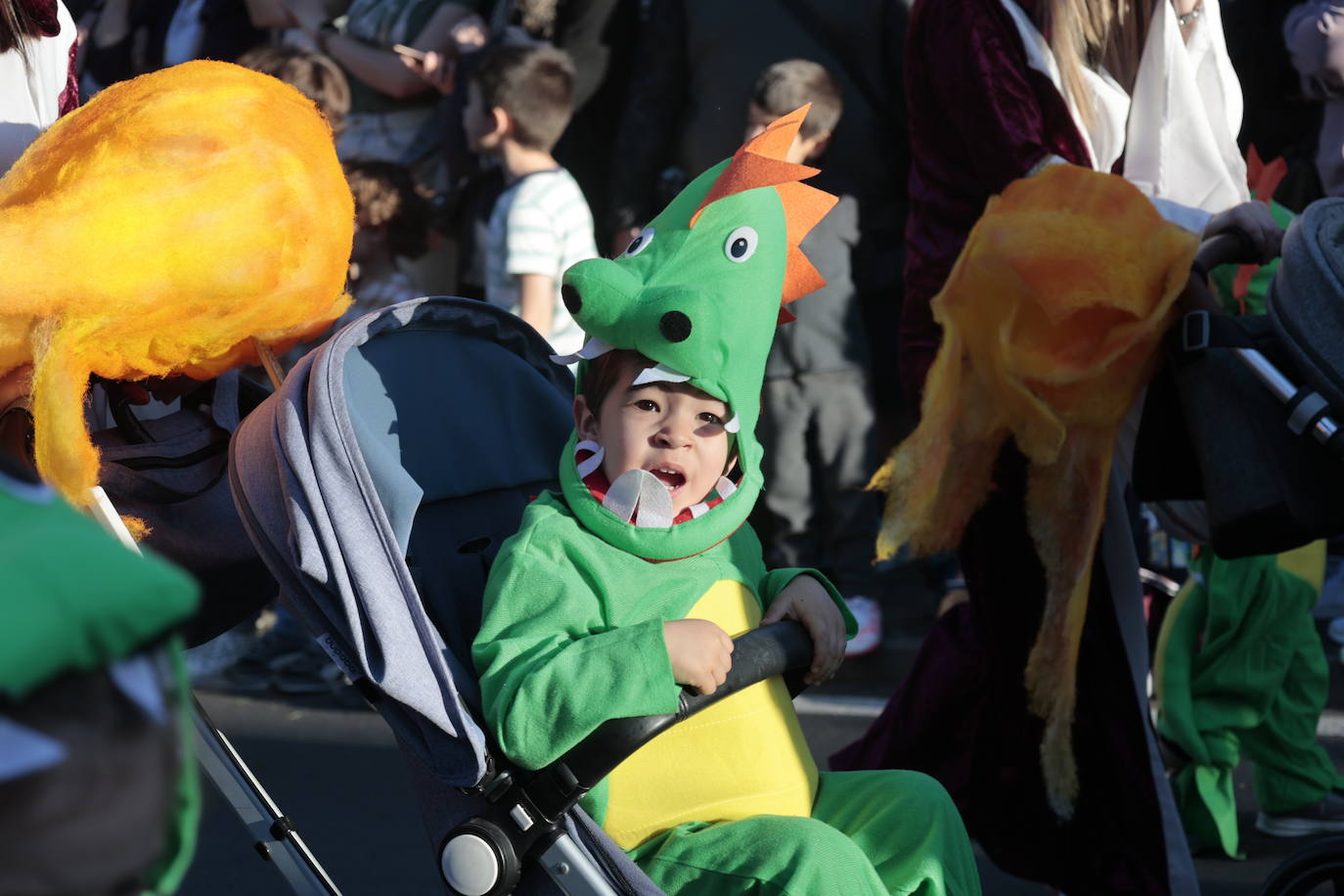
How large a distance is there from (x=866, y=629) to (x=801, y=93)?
161cm

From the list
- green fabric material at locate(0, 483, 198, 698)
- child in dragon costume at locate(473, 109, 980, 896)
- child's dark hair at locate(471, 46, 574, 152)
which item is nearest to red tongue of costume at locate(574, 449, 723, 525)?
child in dragon costume at locate(473, 109, 980, 896)

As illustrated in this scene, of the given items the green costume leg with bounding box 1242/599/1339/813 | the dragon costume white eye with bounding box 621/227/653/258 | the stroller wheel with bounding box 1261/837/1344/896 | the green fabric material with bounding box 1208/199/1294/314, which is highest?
the dragon costume white eye with bounding box 621/227/653/258

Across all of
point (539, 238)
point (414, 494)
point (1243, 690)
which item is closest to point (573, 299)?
point (414, 494)

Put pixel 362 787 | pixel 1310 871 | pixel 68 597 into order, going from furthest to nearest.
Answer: pixel 362 787 < pixel 1310 871 < pixel 68 597

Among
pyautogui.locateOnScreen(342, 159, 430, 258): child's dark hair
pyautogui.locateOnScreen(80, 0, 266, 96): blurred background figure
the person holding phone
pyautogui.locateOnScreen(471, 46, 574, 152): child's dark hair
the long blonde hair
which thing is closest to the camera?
the long blonde hair

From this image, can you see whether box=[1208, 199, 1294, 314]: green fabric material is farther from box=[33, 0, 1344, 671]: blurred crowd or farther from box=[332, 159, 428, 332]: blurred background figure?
box=[332, 159, 428, 332]: blurred background figure

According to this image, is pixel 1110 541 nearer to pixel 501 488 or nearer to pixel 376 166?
pixel 501 488

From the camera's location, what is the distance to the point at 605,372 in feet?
7.02

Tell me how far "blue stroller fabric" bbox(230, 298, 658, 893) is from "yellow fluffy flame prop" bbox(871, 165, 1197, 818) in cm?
58

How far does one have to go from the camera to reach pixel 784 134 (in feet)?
7.13

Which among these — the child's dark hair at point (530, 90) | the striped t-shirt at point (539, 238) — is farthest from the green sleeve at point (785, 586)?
the child's dark hair at point (530, 90)

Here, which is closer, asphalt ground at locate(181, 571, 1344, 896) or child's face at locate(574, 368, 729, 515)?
child's face at locate(574, 368, 729, 515)

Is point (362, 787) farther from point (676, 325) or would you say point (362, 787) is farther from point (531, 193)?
point (676, 325)

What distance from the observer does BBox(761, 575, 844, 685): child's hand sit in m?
2.12
